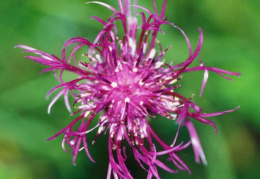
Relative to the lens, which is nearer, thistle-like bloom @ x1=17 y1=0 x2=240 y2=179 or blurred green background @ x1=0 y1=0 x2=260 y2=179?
thistle-like bloom @ x1=17 y1=0 x2=240 y2=179

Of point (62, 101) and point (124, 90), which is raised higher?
point (124, 90)

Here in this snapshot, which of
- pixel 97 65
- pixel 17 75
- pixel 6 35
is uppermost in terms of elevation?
pixel 97 65

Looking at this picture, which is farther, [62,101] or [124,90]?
[62,101]

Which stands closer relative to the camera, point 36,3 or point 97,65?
point 97,65

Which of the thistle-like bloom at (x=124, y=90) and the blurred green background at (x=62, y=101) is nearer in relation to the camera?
the thistle-like bloom at (x=124, y=90)

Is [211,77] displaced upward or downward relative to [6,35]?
upward

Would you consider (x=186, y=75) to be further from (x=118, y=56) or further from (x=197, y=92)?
(x=118, y=56)

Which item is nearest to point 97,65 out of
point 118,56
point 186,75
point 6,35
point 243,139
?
point 118,56
